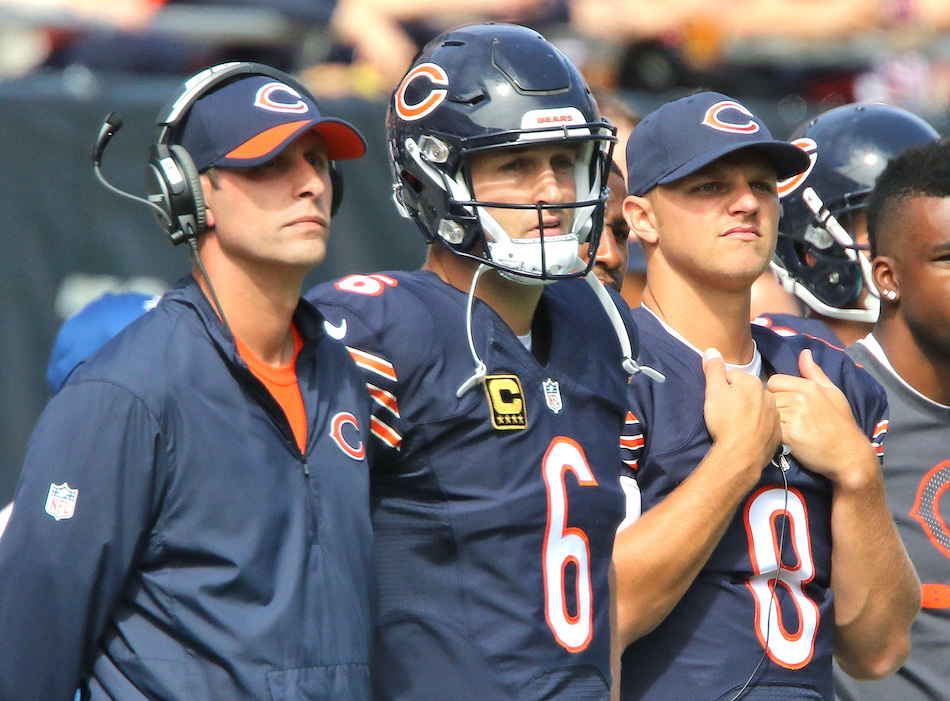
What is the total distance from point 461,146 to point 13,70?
4201mm

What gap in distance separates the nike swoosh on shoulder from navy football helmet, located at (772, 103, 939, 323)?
173cm

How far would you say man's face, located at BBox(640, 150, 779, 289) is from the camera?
2.68 meters

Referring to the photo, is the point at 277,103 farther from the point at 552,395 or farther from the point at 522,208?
the point at 552,395

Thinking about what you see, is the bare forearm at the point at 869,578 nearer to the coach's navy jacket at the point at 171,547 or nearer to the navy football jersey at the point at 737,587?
the navy football jersey at the point at 737,587

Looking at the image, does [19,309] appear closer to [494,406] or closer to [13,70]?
[13,70]

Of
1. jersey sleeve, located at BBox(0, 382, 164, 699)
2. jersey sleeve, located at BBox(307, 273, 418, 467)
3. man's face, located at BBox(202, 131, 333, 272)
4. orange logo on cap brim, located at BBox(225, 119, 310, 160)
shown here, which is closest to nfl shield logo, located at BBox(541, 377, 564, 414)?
jersey sleeve, located at BBox(307, 273, 418, 467)

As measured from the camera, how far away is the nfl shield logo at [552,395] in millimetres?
2342

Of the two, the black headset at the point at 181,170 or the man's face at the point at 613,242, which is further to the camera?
the man's face at the point at 613,242

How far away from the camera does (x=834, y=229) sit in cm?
358

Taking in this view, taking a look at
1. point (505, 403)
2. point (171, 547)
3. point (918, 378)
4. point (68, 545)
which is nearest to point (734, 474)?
point (505, 403)

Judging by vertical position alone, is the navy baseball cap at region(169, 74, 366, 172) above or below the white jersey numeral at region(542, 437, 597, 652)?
above

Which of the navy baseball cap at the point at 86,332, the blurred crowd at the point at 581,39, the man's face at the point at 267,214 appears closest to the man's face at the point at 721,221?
the man's face at the point at 267,214

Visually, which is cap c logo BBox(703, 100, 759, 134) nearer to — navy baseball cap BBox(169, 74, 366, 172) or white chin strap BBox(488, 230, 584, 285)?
white chin strap BBox(488, 230, 584, 285)

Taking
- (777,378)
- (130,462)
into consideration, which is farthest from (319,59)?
(130,462)
